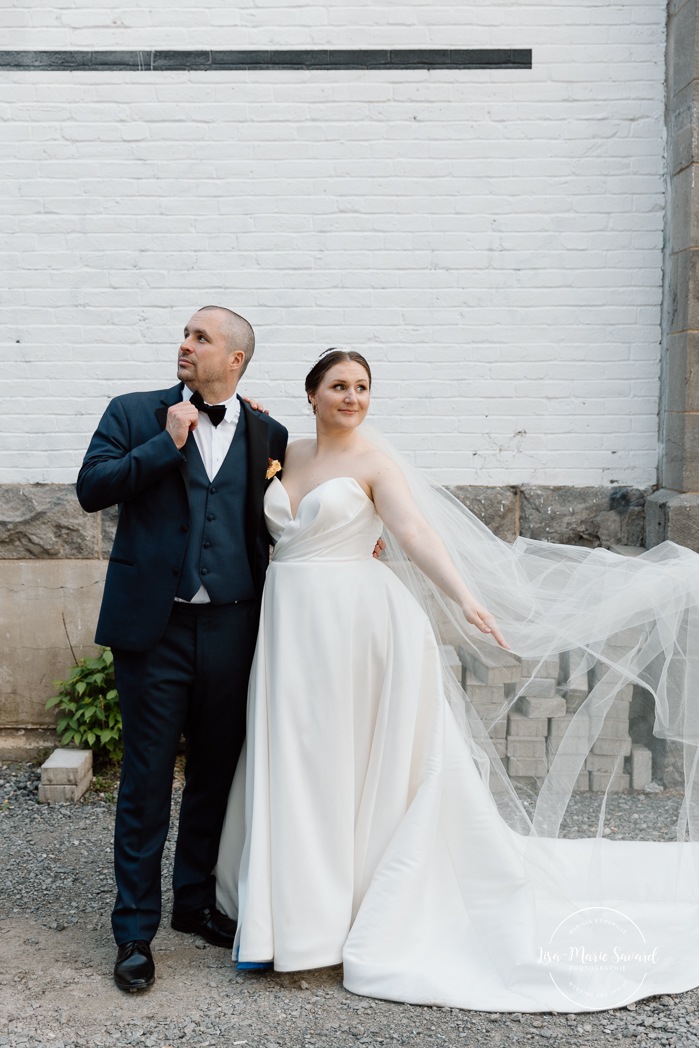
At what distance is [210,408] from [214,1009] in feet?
5.76

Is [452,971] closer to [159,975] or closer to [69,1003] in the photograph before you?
[159,975]

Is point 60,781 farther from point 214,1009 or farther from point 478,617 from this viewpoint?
point 478,617

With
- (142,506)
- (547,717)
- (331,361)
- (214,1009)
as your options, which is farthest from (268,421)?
(214,1009)

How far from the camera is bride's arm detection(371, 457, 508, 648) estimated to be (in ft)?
10.00

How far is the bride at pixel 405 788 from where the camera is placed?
9.85 feet

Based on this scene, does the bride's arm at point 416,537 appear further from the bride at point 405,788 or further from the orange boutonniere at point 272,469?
the orange boutonniere at point 272,469

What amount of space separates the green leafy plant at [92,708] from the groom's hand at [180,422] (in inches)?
81.3

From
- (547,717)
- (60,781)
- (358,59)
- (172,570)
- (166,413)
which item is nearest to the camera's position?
(172,570)

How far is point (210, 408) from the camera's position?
10.3 feet

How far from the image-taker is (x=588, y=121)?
15.7 ft

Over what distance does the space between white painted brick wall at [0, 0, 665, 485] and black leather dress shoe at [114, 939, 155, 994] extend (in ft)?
8.31

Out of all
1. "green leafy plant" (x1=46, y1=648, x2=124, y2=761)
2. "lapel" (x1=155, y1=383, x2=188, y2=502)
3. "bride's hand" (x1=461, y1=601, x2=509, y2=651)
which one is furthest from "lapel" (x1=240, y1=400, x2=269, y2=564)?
"green leafy plant" (x1=46, y1=648, x2=124, y2=761)

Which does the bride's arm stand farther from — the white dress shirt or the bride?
the white dress shirt

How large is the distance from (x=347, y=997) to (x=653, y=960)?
917mm
